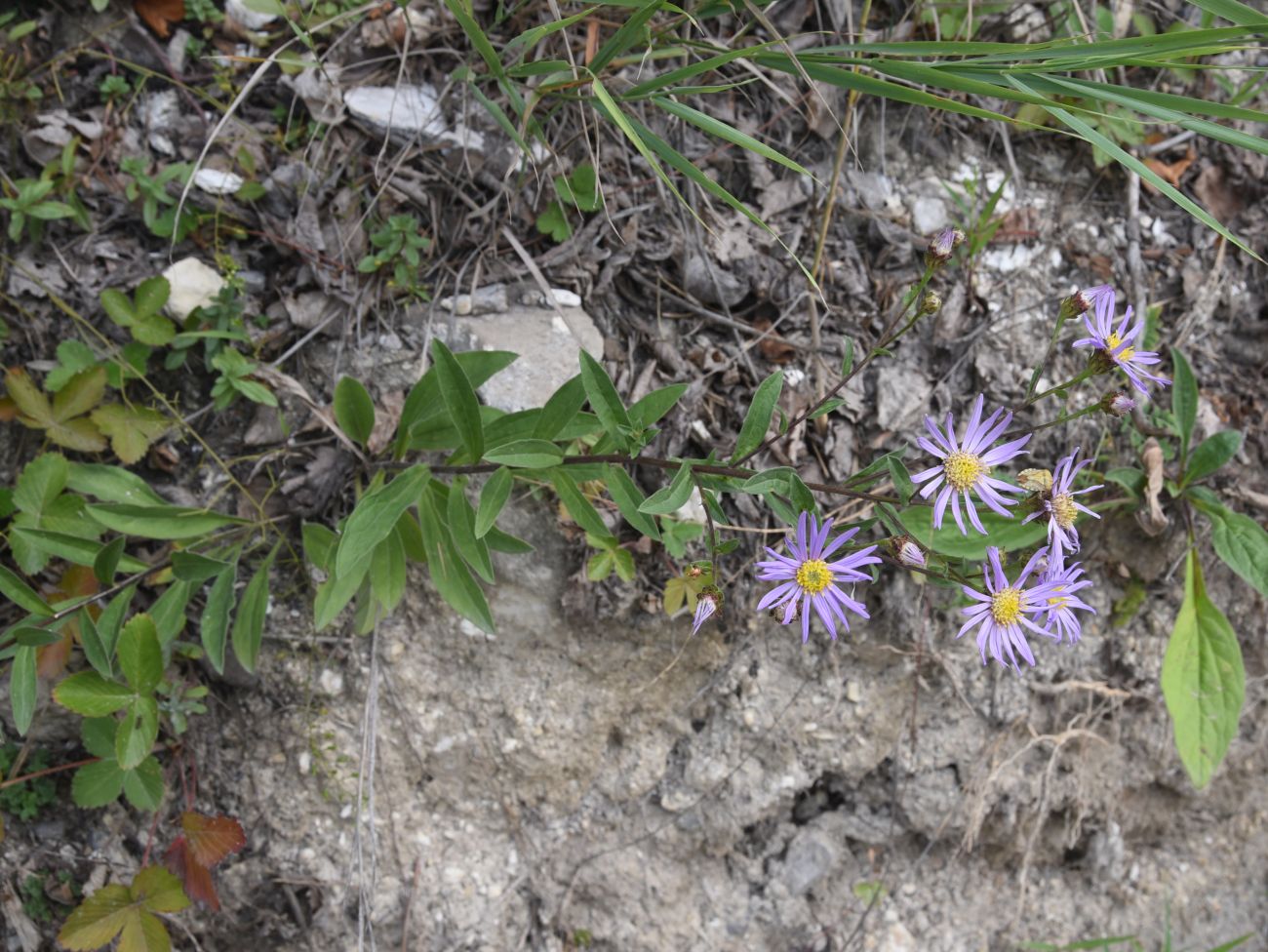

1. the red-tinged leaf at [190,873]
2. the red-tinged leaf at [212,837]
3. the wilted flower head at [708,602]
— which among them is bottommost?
the red-tinged leaf at [190,873]

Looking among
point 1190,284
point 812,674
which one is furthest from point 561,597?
point 1190,284

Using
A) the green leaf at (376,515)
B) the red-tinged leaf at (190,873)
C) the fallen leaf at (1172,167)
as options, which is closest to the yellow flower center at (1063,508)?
the green leaf at (376,515)

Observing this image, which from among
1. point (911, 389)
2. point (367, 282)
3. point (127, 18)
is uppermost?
point (127, 18)

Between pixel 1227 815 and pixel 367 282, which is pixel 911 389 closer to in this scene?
pixel 367 282

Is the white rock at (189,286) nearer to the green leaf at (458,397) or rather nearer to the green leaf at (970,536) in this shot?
the green leaf at (458,397)

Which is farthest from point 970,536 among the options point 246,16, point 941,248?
point 246,16

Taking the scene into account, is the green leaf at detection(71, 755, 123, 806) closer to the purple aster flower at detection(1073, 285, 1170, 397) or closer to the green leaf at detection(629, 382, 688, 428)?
the green leaf at detection(629, 382, 688, 428)
